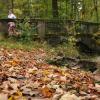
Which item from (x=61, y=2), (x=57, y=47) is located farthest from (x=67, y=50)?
(x=61, y=2)

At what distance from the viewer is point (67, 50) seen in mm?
18469

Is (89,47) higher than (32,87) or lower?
lower

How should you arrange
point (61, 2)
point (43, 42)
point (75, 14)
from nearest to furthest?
1. point (43, 42)
2. point (75, 14)
3. point (61, 2)

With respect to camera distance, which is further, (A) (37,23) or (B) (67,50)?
(A) (37,23)

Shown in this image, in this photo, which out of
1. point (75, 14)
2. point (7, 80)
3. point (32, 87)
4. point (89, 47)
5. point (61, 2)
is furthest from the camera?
point (61, 2)

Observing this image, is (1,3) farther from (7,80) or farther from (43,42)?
→ (7,80)

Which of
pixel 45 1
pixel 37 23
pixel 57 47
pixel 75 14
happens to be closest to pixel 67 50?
pixel 57 47

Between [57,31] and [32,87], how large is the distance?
52.7ft

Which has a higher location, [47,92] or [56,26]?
[47,92]

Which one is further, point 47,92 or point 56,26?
point 56,26

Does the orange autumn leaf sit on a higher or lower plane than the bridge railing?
higher

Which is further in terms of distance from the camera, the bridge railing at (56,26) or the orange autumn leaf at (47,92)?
the bridge railing at (56,26)

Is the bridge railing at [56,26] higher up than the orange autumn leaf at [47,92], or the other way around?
the orange autumn leaf at [47,92]

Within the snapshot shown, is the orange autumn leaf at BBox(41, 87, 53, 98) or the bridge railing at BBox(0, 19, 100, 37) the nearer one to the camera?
the orange autumn leaf at BBox(41, 87, 53, 98)
